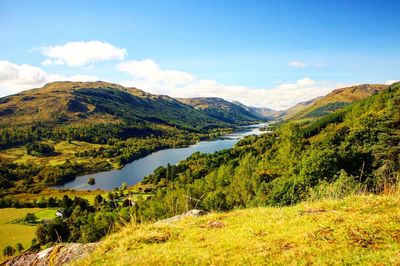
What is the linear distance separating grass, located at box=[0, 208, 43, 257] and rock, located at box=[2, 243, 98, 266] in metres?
84.2

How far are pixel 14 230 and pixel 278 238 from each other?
120729 mm

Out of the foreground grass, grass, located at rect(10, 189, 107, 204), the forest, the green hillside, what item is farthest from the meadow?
the foreground grass

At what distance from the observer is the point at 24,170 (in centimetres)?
19800

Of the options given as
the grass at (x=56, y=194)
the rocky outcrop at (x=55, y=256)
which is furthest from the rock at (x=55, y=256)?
the grass at (x=56, y=194)

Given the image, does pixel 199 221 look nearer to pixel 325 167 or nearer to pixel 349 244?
pixel 349 244

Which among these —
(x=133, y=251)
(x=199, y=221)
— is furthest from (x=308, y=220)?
(x=133, y=251)

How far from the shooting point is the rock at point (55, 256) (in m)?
9.17

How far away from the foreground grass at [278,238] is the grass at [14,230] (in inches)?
3432

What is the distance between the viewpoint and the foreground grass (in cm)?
698

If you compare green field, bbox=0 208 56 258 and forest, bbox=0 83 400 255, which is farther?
green field, bbox=0 208 56 258

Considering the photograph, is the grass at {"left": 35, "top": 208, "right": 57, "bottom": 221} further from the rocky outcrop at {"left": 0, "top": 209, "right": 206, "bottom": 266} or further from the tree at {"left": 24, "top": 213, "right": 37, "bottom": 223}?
the rocky outcrop at {"left": 0, "top": 209, "right": 206, "bottom": 266}

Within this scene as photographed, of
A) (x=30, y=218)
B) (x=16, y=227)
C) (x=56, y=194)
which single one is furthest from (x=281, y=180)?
(x=56, y=194)

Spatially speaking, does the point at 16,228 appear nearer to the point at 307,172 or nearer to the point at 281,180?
the point at 281,180

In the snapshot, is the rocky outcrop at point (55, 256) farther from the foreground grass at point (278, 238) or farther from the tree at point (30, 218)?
the tree at point (30, 218)
